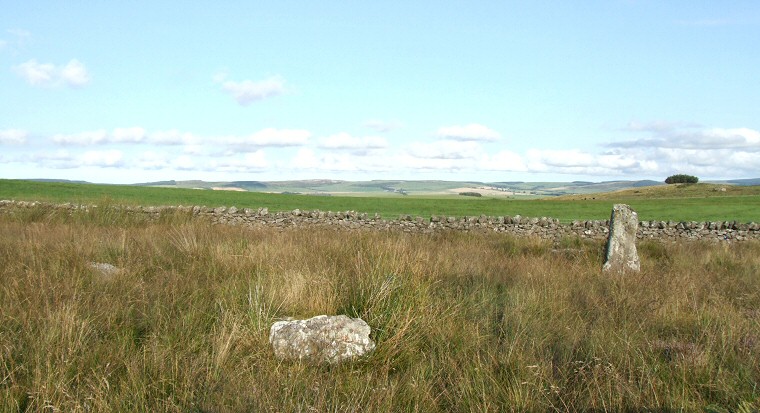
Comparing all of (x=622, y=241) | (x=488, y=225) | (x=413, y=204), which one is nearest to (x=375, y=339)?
(x=622, y=241)

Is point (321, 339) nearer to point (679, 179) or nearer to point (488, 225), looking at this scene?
point (488, 225)

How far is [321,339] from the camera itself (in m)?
4.75

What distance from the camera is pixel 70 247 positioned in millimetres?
8117

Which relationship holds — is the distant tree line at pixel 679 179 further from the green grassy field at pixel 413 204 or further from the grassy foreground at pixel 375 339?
the grassy foreground at pixel 375 339

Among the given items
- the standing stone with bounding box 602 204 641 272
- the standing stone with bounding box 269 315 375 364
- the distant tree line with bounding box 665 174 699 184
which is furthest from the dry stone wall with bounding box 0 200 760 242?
the distant tree line with bounding box 665 174 699 184

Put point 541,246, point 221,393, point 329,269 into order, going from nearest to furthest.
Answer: point 221,393
point 329,269
point 541,246

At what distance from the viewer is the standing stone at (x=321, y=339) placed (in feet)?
15.3

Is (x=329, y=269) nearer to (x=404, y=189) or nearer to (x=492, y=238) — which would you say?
(x=492, y=238)

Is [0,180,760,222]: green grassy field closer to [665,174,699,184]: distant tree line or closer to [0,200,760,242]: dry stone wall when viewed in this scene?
[0,200,760,242]: dry stone wall

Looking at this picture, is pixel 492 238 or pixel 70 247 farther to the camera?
pixel 492 238

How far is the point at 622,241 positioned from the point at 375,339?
25.1 ft

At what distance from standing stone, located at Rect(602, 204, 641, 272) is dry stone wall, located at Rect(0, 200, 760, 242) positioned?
846cm

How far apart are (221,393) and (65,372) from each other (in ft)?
3.56

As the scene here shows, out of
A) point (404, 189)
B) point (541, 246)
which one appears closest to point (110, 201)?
point (541, 246)
